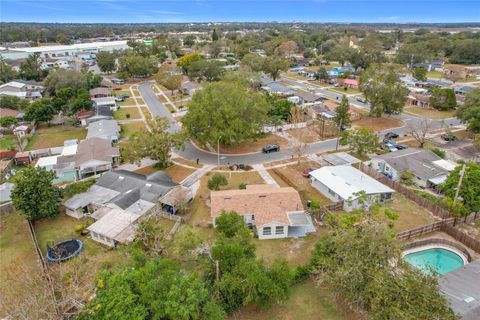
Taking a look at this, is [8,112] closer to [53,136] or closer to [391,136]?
[53,136]

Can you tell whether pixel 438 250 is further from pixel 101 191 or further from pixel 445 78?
pixel 445 78

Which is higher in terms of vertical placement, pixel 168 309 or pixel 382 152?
pixel 168 309

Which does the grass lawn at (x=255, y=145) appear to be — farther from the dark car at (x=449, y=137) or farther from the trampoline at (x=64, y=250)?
the dark car at (x=449, y=137)

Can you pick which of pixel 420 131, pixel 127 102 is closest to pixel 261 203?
pixel 420 131

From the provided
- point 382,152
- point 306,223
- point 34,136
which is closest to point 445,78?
point 382,152

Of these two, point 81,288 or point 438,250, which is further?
point 438,250

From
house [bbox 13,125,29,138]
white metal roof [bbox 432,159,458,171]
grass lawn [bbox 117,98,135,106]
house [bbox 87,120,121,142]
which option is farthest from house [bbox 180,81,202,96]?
white metal roof [bbox 432,159,458,171]
